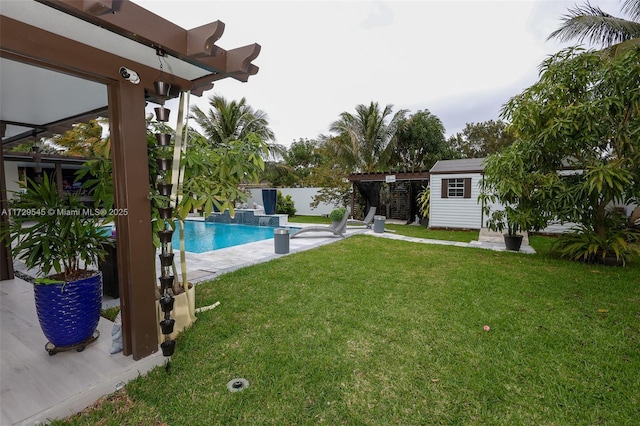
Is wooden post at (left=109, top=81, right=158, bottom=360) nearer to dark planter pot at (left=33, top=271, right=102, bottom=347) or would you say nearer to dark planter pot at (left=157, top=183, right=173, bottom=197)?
dark planter pot at (left=157, top=183, right=173, bottom=197)

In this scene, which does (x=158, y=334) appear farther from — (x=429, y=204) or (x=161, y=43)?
(x=429, y=204)

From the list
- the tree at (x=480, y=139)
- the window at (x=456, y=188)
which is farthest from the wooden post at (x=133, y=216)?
the tree at (x=480, y=139)

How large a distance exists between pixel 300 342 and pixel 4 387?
7.51 feet

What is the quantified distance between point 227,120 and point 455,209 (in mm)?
13025

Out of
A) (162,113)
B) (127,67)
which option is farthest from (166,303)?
(127,67)

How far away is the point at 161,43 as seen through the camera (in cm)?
206

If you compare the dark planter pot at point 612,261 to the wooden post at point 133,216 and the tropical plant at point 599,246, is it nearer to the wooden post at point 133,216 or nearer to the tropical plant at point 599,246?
the tropical plant at point 599,246

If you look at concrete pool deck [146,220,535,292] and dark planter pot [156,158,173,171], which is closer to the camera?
dark planter pot [156,158,173,171]

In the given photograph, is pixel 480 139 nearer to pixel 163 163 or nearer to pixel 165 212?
pixel 163 163

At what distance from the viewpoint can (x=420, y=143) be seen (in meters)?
20.0

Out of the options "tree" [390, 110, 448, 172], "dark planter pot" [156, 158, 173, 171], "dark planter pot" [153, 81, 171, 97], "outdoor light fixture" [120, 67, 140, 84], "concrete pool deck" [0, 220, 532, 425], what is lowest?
"concrete pool deck" [0, 220, 532, 425]

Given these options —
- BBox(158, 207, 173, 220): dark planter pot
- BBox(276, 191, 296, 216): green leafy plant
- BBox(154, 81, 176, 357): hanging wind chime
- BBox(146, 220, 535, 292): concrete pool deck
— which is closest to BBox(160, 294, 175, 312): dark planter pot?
BBox(154, 81, 176, 357): hanging wind chime

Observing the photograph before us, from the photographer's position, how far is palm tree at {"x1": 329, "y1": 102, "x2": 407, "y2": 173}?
57.6 ft

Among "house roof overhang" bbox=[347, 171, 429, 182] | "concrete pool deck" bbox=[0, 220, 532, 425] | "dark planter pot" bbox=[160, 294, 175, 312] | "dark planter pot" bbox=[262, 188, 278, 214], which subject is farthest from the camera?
"dark planter pot" bbox=[262, 188, 278, 214]
